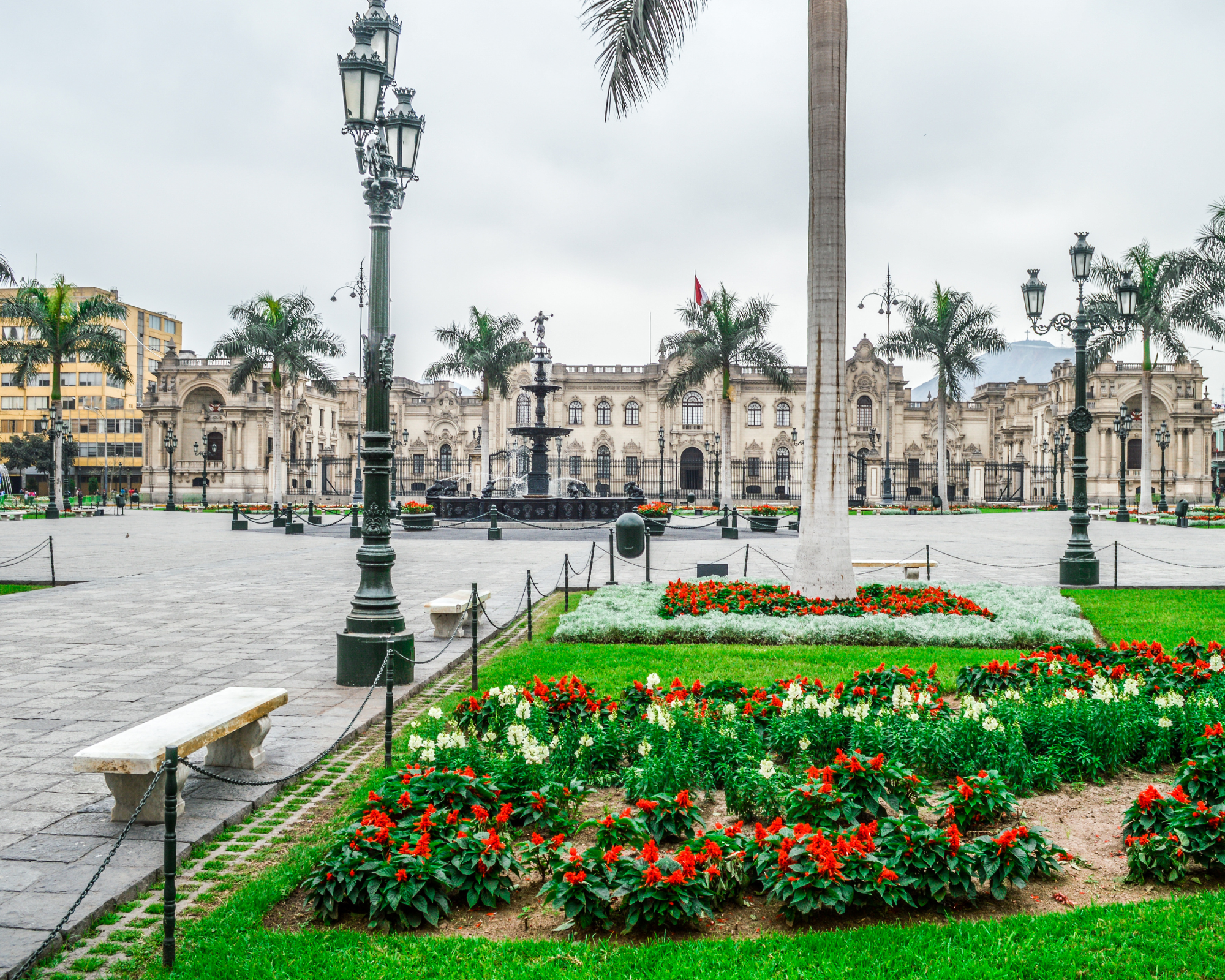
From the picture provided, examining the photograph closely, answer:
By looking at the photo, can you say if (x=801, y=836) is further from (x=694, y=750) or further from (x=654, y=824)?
(x=694, y=750)

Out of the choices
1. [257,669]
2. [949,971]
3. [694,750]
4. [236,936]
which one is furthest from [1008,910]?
[257,669]

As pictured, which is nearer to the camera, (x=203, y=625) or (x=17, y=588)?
(x=203, y=625)

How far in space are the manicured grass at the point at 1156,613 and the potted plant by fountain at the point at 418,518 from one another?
19.3m

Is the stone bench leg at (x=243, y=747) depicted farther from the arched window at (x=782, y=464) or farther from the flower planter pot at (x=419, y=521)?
the arched window at (x=782, y=464)

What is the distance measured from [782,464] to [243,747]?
70.1m

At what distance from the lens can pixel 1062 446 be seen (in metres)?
53.5

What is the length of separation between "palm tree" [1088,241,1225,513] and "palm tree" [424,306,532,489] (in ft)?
81.5

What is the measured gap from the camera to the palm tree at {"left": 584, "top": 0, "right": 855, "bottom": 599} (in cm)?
1009

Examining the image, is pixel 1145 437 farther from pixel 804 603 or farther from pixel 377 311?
pixel 377 311

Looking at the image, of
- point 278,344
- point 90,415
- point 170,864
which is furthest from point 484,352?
point 90,415

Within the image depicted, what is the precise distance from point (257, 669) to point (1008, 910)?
21.9 ft

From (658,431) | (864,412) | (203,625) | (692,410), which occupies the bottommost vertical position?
(203,625)

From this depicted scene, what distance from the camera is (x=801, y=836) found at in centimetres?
386

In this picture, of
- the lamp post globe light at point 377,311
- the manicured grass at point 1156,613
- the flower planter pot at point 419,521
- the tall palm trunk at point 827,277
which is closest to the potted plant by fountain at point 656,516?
the flower planter pot at point 419,521
